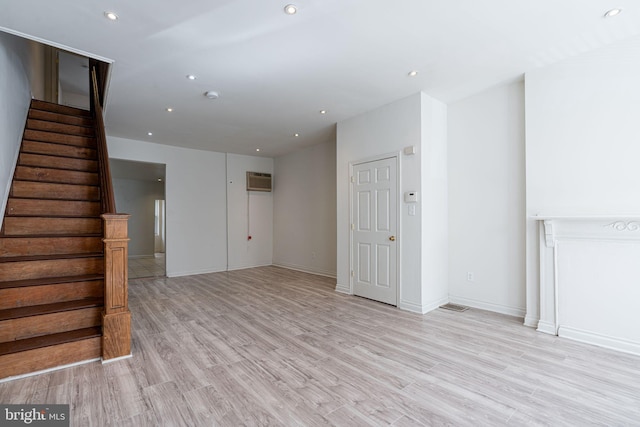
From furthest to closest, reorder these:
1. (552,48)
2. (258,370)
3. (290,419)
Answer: (552,48) → (258,370) → (290,419)

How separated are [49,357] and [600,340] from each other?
494cm

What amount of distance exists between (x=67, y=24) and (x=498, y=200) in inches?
191

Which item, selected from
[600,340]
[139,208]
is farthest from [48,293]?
[139,208]

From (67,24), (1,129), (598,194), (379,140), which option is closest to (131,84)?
→ (67,24)

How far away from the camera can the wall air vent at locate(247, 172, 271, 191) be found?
7430 mm

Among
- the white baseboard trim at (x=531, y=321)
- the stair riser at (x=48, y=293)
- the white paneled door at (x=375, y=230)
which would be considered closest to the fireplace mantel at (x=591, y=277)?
the white baseboard trim at (x=531, y=321)

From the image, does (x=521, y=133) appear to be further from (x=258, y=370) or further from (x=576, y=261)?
(x=258, y=370)

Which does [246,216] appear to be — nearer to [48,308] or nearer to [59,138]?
[59,138]

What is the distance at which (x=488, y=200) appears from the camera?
12.8ft

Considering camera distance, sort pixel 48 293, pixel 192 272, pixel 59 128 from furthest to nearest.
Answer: pixel 192 272 < pixel 59 128 < pixel 48 293

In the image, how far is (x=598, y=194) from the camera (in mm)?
2977

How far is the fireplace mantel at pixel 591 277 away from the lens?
2.76 m

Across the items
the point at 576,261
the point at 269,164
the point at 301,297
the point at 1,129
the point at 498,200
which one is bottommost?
the point at 301,297

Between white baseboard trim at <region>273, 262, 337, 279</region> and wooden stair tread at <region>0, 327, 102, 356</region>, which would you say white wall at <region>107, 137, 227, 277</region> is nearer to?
white baseboard trim at <region>273, 262, 337, 279</region>
